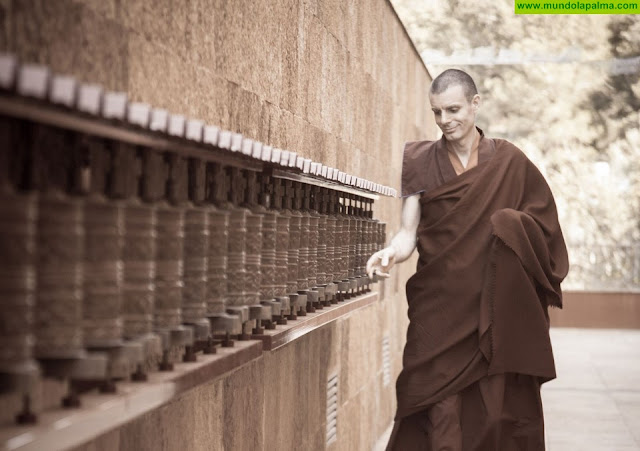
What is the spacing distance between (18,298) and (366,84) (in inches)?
187

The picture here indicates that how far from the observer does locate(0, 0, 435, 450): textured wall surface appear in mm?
2160

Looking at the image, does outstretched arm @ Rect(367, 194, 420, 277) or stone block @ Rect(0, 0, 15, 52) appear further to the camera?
outstretched arm @ Rect(367, 194, 420, 277)

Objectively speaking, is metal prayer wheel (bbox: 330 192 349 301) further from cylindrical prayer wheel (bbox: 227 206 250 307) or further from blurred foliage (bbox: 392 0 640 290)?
blurred foliage (bbox: 392 0 640 290)

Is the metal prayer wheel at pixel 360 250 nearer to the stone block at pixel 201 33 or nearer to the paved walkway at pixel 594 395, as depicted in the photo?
the stone block at pixel 201 33

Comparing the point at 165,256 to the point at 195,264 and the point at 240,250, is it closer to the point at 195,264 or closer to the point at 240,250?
the point at 195,264

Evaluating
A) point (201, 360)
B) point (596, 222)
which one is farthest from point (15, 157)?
point (596, 222)

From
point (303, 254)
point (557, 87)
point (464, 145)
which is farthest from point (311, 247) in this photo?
point (557, 87)

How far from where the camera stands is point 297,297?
310 centimetres

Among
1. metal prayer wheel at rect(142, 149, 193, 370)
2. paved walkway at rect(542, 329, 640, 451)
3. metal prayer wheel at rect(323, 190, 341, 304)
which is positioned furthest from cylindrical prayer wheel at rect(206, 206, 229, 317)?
paved walkway at rect(542, 329, 640, 451)

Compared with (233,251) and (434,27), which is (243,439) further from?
(434,27)

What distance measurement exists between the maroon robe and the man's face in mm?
158

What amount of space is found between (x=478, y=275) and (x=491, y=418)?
0.58m

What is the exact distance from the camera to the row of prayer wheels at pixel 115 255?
4.83ft

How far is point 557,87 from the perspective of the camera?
22.4 metres
